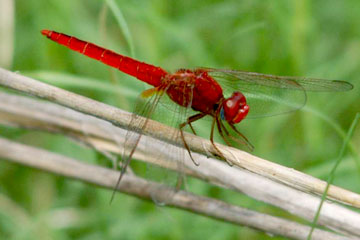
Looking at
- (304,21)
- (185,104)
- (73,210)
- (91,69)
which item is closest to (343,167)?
(185,104)

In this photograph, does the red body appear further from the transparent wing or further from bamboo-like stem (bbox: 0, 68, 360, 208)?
bamboo-like stem (bbox: 0, 68, 360, 208)

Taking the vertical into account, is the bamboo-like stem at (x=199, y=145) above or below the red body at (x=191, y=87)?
below

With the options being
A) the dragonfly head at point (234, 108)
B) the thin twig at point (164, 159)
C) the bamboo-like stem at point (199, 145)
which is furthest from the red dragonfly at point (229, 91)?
the bamboo-like stem at point (199, 145)

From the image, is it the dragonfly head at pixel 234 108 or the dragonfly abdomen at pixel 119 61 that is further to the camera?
the dragonfly abdomen at pixel 119 61

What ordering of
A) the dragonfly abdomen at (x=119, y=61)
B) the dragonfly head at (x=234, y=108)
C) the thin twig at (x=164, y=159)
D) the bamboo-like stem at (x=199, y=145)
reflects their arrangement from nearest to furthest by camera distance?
the bamboo-like stem at (x=199, y=145) → the thin twig at (x=164, y=159) → the dragonfly head at (x=234, y=108) → the dragonfly abdomen at (x=119, y=61)

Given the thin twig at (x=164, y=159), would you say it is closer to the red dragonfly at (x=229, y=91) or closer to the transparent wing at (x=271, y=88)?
the red dragonfly at (x=229, y=91)

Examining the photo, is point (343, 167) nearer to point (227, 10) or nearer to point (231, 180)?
point (231, 180)

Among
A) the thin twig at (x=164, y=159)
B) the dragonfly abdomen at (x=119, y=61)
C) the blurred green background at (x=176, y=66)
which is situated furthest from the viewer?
the blurred green background at (x=176, y=66)

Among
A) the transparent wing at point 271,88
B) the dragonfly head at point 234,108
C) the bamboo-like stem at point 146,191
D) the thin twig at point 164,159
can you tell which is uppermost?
the transparent wing at point 271,88
